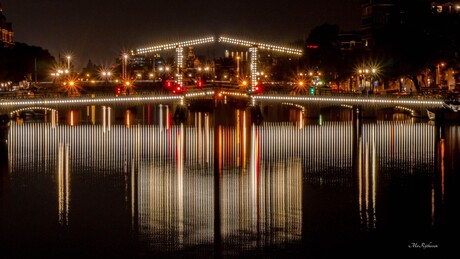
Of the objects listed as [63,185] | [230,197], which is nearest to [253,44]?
[63,185]

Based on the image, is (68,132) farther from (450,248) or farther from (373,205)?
(450,248)

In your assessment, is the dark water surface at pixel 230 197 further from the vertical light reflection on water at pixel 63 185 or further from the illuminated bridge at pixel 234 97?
the illuminated bridge at pixel 234 97

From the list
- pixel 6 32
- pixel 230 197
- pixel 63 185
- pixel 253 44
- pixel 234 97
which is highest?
pixel 6 32

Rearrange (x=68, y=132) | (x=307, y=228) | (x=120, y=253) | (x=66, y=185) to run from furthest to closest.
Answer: (x=68, y=132) → (x=66, y=185) → (x=307, y=228) → (x=120, y=253)

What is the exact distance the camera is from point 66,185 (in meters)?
28.3

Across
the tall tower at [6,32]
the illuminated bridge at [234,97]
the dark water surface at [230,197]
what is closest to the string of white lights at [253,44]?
the illuminated bridge at [234,97]

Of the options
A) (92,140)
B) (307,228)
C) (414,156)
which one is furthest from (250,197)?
(92,140)

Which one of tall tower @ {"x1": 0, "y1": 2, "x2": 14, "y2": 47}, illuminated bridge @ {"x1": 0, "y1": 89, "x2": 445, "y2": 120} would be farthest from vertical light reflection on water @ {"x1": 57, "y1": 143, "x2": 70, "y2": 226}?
tall tower @ {"x1": 0, "y1": 2, "x2": 14, "y2": 47}

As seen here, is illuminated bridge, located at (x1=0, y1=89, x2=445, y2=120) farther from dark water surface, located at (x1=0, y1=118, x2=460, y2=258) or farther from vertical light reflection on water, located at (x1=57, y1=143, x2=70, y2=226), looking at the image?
vertical light reflection on water, located at (x1=57, y1=143, x2=70, y2=226)

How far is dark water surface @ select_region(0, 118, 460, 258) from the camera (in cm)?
1989

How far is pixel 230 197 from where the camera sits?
1008 inches

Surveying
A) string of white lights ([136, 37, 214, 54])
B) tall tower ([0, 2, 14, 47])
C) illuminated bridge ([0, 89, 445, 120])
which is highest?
tall tower ([0, 2, 14, 47])

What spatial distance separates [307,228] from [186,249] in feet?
11.4

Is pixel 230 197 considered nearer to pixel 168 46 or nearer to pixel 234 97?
pixel 168 46
